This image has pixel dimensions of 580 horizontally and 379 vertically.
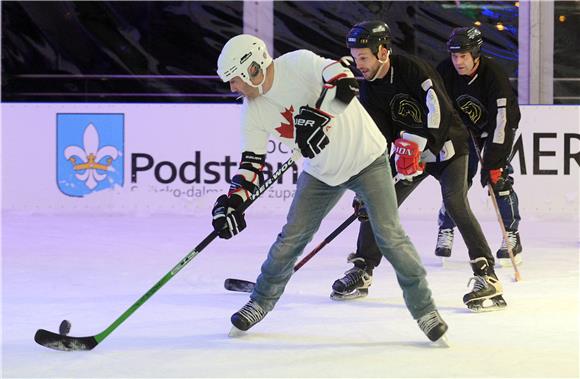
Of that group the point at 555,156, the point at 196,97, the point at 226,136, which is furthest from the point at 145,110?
the point at 555,156

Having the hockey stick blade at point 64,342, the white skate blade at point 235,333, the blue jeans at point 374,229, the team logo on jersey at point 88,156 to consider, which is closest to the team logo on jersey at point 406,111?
the blue jeans at point 374,229

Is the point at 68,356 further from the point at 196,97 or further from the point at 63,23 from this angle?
the point at 63,23

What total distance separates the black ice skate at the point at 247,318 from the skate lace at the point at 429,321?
0.57 m

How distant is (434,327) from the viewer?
3381mm

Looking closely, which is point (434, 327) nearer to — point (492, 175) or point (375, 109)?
point (375, 109)

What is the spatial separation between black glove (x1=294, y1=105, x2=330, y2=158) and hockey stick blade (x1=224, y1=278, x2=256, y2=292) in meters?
1.32

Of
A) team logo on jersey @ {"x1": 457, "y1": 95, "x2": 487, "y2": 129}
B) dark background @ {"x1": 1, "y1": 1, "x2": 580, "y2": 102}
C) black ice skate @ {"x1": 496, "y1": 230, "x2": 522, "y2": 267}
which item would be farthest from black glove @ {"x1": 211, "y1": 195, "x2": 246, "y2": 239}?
dark background @ {"x1": 1, "y1": 1, "x2": 580, "y2": 102}

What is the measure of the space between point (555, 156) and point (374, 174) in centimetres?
403

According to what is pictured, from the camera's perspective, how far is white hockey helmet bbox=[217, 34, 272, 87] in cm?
324

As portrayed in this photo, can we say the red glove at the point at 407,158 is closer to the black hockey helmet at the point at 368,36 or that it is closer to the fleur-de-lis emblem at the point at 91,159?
the black hockey helmet at the point at 368,36

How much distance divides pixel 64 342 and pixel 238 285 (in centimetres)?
125

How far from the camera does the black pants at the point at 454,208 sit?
4.16 m

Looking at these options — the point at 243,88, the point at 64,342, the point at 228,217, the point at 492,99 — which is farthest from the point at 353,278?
the point at 64,342

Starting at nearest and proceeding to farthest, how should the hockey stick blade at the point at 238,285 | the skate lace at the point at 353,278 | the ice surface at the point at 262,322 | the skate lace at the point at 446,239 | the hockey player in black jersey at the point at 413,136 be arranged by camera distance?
1. the ice surface at the point at 262,322
2. the hockey player in black jersey at the point at 413,136
3. the skate lace at the point at 353,278
4. the hockey stick blade at the point at 238,285
5. the skate lace at the point at 446,239
